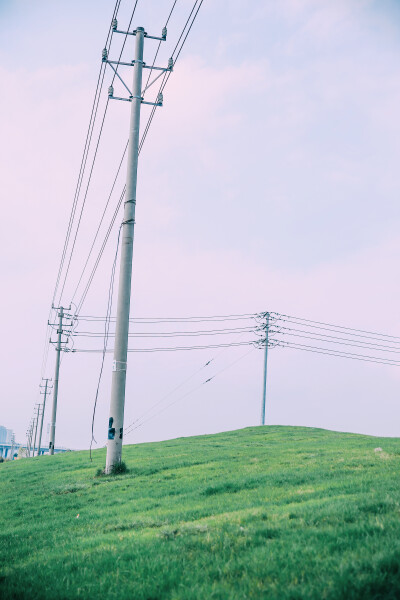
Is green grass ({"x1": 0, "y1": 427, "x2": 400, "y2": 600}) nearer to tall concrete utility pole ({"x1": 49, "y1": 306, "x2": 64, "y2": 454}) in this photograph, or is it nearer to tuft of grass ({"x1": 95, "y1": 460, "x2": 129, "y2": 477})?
tuft of grass ({"x1": 95, "y1": 460, "x2": 129, "y2": 477})

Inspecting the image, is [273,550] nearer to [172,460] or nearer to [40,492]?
[40,492]

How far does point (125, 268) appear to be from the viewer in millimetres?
18156

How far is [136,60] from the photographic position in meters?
19.9

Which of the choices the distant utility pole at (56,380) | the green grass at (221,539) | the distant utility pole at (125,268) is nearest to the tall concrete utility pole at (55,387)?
the distant utility pole at (56,380)

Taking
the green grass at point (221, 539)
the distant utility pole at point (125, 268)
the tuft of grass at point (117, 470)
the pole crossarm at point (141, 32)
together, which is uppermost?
the pole crossarm at point (141, 32)

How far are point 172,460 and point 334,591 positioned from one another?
14229 millimetres

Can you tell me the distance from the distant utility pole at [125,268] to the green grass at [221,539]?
11.7ft

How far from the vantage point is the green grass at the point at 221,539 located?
505 centimetres

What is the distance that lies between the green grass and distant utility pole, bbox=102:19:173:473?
357 centimetres

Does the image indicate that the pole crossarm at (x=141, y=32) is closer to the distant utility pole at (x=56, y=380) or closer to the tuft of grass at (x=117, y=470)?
the tuft of grass at (x=117, y=470)

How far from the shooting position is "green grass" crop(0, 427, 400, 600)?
5051mm

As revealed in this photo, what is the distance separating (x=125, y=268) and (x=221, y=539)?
12.5 metres

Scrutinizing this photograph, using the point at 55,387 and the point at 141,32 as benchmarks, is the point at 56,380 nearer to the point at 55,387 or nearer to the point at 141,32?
the point at 55,387

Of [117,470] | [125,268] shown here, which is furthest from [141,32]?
[117,470]
